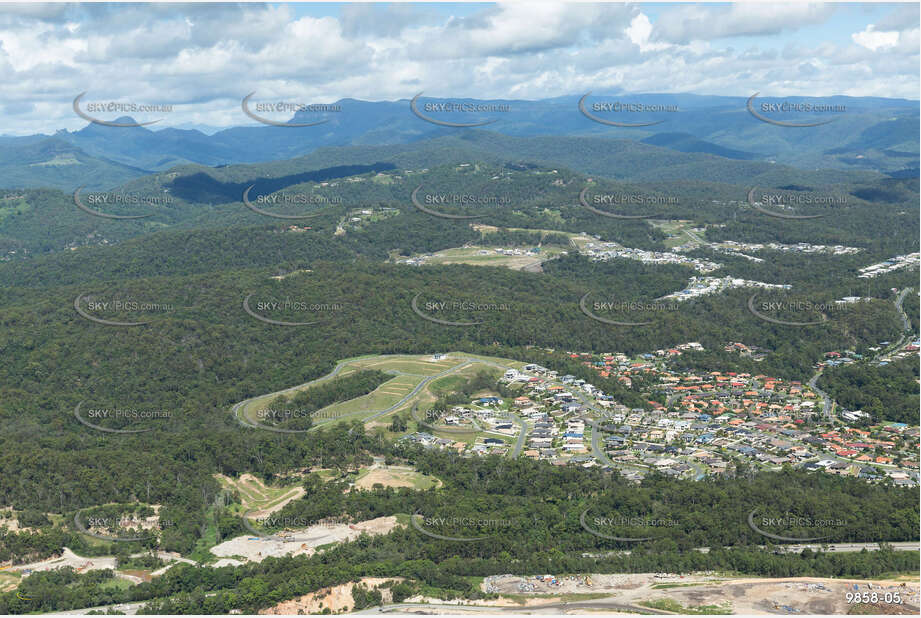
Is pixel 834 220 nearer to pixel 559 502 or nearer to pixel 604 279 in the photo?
pixel 604 279

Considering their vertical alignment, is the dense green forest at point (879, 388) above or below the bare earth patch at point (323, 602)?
below

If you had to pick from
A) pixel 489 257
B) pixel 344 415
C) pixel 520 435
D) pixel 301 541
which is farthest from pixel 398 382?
pixel 489 257

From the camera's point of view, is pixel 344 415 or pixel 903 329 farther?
pixel 903 329

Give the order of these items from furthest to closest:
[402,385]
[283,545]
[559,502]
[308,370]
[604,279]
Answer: [604,279], [308,370], [402,385], [559,502], [283,545]

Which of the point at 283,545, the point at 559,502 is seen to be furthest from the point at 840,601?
the point at 283,545

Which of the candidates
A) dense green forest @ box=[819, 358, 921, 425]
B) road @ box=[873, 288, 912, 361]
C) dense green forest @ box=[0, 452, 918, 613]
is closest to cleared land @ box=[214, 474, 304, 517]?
dense green forest @ box=[0, 452, 918, 613]

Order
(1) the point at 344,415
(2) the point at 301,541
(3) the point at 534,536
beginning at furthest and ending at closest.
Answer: (1) the point at 344,415 < (2) the point at 301,541 < (3) the point at 534,536

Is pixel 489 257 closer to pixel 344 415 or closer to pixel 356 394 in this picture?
pixel 356 394

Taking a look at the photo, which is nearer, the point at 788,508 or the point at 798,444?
the point at 788,508

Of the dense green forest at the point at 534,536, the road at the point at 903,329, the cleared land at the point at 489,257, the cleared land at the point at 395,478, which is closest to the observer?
the dense green forest at the point at 534,536

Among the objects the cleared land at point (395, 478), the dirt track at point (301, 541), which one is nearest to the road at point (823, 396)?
the cleared land at point (395, 478)

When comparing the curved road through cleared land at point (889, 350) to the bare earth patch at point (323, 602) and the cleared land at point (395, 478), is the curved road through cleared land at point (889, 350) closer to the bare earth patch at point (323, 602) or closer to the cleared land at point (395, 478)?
the cleared land at point (395, 478)
